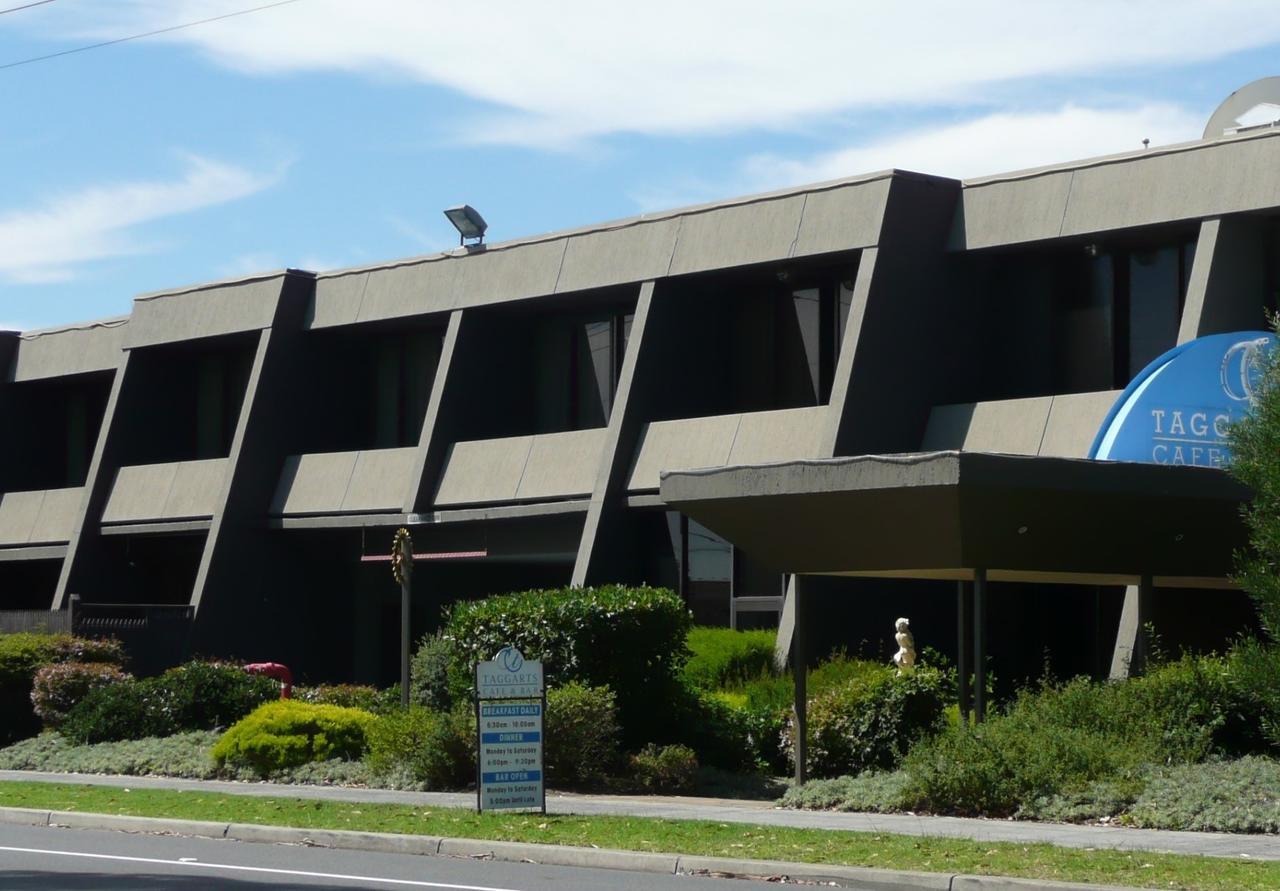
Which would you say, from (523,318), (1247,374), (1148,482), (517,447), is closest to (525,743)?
(1148,482)

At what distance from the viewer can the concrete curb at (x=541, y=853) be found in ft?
42.8

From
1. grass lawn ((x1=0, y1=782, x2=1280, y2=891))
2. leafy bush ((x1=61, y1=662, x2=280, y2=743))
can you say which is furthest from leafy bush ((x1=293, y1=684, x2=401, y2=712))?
grass lawn ((x1=0, y1=782, x2=1280, y2=891))

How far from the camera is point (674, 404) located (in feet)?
100

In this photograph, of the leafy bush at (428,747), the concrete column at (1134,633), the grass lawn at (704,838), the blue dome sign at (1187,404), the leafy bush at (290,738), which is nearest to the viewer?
the grass lawn at (704,838)

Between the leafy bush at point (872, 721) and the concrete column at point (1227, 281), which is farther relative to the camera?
the concrete column at point (1227, 281)

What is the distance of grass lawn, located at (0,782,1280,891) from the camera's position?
12.9 meters

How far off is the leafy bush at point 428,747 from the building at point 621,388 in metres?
6.57

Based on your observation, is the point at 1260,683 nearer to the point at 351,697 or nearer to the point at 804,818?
the point at 804,818

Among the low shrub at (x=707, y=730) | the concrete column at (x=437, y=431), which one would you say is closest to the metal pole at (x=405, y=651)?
the low shrub at (x=707, y=730)

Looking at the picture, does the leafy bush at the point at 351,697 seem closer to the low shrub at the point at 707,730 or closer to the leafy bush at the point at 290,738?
the leafy bush at the point at 290,738

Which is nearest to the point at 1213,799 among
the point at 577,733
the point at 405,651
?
the point at 577,733

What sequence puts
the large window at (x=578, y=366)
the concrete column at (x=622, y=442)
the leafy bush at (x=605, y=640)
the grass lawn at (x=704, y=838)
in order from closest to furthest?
the grass lawn at (x=704, y=838) < the leafy bush at (x=605, y=640) < the concrete column at (x=622, y=442) < the large window at (x=578, y=366)

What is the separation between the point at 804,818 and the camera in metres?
17.9

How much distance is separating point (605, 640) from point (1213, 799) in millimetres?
8563
